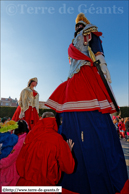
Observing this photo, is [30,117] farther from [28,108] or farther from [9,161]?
[9,161]

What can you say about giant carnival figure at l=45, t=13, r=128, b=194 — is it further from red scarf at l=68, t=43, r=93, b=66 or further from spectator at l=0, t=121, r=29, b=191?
spectator at l=0, t=121, r=29, b=191

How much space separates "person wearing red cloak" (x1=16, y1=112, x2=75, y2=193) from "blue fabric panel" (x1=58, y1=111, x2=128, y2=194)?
24 centimetres

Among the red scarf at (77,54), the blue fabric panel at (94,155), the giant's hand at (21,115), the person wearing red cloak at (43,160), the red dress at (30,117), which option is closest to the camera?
the person wearing red cloak at (43,160)

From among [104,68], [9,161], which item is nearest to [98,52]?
[104,68]

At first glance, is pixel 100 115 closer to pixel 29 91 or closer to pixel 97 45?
pixel 97 45

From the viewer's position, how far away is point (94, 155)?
1513 millimetres

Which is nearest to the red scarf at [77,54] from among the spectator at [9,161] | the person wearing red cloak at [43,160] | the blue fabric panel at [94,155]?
the blue fabric panel at [94,155]

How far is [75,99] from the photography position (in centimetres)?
167

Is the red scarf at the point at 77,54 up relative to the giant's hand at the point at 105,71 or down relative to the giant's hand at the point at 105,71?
up

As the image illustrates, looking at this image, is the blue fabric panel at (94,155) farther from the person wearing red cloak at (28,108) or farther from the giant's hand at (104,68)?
the person wearing red cloak at (28,108)

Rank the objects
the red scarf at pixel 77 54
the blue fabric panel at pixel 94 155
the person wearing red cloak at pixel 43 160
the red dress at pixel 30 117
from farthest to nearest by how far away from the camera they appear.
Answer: the red dress at pixel 30 117
the red scarf at pixel 77 54
the blue fabric panel at pixel 94 155
the person wearing red cloak at pixel 43 160

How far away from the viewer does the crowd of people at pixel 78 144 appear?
52.9 inches

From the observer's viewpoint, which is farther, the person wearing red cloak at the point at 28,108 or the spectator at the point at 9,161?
the person wearing red cloak at the point at 28,108

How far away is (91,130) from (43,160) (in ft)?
2.42
